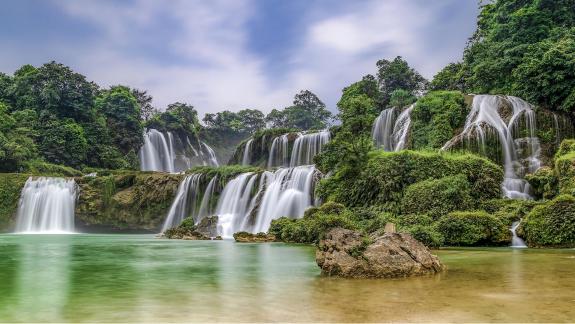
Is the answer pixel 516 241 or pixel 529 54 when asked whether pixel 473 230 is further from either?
pixel 529 54

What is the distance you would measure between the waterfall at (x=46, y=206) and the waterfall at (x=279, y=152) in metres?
16.2

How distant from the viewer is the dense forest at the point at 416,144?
16.8 m

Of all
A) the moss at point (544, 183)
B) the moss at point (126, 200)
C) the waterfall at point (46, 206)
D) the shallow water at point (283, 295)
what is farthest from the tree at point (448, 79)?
the shallow water at point (283, 295)

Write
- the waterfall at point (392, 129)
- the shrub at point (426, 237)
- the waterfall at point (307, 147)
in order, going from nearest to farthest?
the shrub at point (426, 237) < the waterfall at point (392, 129) < the waterfall at point (307, 147)

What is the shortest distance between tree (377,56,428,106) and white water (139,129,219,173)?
25.7 metres

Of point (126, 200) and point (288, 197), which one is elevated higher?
point (288, 197)

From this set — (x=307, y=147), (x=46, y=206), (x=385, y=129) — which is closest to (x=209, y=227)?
(x=385, y=129)

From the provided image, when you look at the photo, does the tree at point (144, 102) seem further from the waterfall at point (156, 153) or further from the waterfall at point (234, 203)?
the waterfall at point (234, 203)

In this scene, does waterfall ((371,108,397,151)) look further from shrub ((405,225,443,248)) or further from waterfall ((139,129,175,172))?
waterfall ((139,129,175,172))

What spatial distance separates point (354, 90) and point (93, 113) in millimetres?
28166

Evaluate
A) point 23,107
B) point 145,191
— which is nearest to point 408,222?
point 145,191

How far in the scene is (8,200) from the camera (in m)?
33.8

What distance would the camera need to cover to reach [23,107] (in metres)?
46.8

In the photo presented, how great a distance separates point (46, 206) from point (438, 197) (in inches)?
1143
